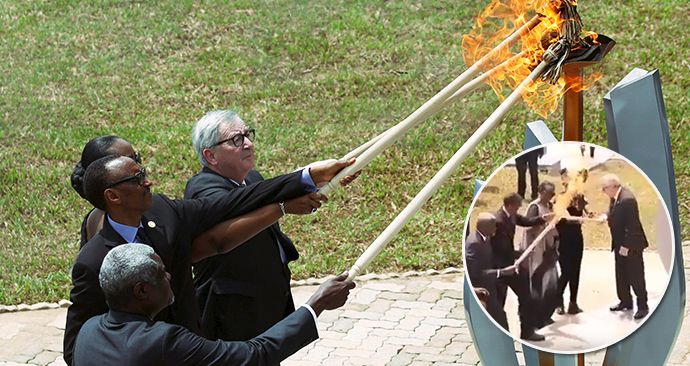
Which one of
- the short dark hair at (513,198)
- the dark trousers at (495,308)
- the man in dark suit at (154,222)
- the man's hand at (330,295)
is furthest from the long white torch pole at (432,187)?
the dark trousers at (495,308)

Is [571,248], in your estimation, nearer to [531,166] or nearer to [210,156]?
[531,166]

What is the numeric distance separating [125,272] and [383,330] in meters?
4.56

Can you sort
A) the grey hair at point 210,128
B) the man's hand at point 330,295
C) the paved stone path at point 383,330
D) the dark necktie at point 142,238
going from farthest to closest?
the paved stone path at point 383,330 → the grey hair at point 210,128 → the dark necktie at point 142,238 → the man's hand at point 330,295

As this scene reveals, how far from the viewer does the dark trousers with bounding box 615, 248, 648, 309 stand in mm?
5836

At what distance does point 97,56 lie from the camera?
14.3 m

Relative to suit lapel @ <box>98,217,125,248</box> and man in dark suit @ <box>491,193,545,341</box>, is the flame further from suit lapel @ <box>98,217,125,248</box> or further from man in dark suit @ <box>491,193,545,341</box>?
suit lapel @ <box>98,217,125,248</box>

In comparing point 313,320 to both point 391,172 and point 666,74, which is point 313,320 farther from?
point 666,74

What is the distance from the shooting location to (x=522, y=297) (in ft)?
19.6

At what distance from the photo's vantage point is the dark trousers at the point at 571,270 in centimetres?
590

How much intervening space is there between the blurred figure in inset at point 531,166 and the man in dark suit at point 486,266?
24 centimetres

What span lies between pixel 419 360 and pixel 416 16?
7.00 m

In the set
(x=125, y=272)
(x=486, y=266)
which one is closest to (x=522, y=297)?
(x=486, y=266)

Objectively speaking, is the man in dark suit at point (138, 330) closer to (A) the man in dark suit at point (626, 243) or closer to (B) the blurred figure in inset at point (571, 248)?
(B) the blurred figure in inset at point (571, 248)

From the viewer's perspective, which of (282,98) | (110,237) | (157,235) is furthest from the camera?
(282,98)
